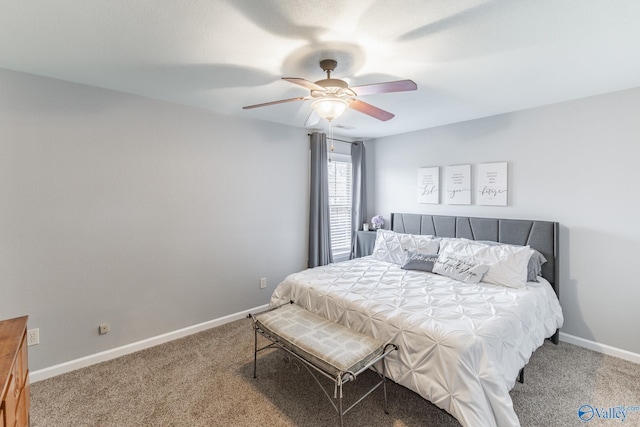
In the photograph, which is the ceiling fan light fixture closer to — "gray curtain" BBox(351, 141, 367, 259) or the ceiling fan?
the ceiling fan

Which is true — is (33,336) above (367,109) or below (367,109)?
below

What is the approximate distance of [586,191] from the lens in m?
2.84

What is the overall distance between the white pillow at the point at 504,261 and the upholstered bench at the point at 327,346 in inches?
58.5

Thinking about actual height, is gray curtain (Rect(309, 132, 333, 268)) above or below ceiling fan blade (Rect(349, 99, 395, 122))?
below

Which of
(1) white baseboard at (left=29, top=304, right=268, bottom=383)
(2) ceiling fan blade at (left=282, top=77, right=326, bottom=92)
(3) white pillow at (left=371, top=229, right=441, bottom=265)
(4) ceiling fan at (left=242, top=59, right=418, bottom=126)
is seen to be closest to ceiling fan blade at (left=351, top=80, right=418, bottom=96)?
(4) ceiling fan at (left=242, top=59, right=418, bottom=126)

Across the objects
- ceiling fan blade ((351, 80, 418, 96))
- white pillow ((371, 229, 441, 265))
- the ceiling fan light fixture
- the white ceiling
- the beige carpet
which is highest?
the white ceiling

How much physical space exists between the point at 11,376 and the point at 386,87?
2443mm

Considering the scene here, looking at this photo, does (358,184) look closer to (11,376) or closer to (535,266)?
(535,266)

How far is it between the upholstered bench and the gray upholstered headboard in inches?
87.1

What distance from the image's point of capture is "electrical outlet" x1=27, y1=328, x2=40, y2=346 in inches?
91.5

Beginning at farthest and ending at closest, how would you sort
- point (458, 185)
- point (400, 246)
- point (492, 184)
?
point (458, 185)
point (400, 246)
point (492, 184)

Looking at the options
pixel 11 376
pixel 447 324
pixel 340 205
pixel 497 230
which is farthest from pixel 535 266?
pixel 11 376

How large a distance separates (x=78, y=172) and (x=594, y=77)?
177 inches

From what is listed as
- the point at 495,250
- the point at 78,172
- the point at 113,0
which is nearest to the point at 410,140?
the point at 495,250
